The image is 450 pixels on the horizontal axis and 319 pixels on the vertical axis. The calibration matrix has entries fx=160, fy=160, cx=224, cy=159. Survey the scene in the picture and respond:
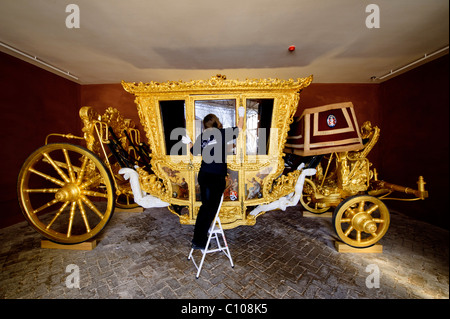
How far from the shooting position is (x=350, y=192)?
2.94m

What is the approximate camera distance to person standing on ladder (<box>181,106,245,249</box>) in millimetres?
2242

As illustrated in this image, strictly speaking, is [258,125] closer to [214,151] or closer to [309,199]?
[214,151]

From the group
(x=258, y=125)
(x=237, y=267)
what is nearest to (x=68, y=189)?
(x=237, y=267)

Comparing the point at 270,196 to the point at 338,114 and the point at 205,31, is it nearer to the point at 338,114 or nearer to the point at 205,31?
the point at 338,114

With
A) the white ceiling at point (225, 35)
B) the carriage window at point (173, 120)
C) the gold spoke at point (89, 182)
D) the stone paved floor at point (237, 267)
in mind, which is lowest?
the stone paved floor at point (237, 267)

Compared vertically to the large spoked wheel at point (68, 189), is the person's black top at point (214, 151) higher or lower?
higher

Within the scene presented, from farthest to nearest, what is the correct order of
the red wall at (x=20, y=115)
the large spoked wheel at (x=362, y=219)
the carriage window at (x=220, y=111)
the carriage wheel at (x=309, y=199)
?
the red wall at (x=20, y=115)
the carriage wheel at (x=309, y=199)
the carriage window at (x=220, y=111)
the large spoked wheel at (x=362, y=219)

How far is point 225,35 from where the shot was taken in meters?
2.71

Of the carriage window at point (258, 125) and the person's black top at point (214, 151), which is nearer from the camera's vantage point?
the person's black top at point (214, 151)

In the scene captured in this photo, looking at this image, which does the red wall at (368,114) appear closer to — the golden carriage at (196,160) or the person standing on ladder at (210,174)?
the golden carriage at (196,160)

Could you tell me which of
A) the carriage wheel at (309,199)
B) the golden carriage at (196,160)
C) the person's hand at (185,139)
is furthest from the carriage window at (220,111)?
the carriage wheel at (309,199)

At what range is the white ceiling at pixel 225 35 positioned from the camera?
2.19m

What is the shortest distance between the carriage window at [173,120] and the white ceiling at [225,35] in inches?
Result: 47.5

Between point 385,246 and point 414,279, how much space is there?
76cm
